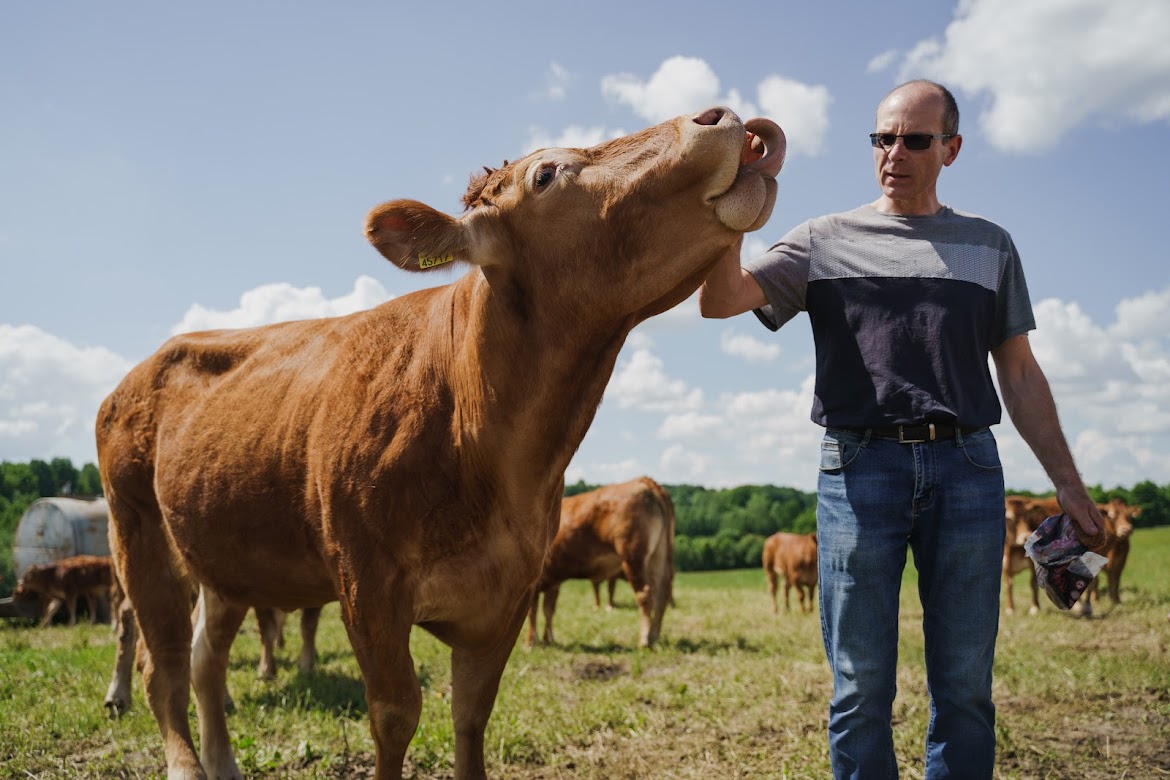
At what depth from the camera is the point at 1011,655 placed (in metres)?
8.60

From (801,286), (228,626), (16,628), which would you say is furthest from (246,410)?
(16,628)

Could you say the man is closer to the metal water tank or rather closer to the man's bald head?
the man's bald head

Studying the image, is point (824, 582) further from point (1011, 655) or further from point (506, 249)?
point (1011, 655)

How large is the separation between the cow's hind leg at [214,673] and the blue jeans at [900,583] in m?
3.12

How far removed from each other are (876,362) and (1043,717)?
13.2 ft

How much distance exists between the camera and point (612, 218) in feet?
8.83

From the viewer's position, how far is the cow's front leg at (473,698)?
341 cm

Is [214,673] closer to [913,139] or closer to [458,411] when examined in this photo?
[458,411]

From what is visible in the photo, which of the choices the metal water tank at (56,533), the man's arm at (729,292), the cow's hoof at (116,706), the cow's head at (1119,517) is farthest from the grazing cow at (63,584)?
the cow's head at (1119,517)

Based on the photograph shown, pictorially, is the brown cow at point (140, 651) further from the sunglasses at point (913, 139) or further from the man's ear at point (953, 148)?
the man's ear at point (953, 148)

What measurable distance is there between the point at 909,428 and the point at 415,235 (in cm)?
178

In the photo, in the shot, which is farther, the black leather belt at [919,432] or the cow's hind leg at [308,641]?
the cow's hind leg at [308,641]

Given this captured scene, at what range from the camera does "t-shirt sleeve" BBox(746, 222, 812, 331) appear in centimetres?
316

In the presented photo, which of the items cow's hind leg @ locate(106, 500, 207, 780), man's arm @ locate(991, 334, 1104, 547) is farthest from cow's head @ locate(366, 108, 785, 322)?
cow's hind leg @ locate(106, 500, 207, 780)
